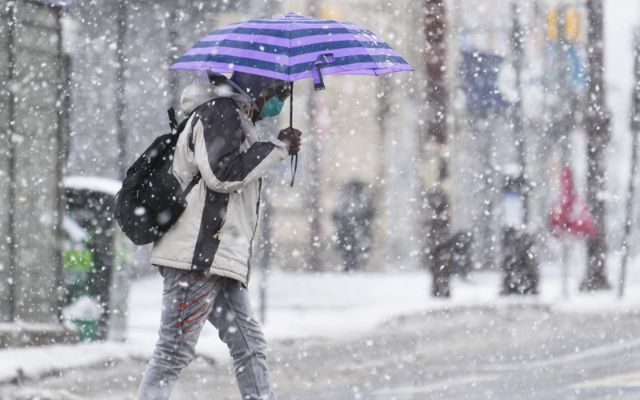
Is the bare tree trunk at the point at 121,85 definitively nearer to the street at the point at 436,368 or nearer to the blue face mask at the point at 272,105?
the street at the point at 436,368

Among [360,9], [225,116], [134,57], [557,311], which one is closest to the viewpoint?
[225,116]

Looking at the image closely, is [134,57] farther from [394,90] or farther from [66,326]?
[66,326]

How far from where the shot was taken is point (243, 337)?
5.19 m

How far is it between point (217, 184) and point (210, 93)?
1.40ft

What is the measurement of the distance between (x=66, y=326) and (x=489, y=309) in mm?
7745

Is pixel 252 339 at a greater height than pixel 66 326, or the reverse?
pixel 252 339

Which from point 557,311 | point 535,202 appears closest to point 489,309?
point 557,311

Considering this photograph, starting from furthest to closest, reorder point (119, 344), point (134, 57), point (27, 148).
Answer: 1. point (134, 57)
2. point (119, 344)
3. point (27, 148)

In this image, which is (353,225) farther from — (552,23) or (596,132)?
(596,132)

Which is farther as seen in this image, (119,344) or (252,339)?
(119,344)

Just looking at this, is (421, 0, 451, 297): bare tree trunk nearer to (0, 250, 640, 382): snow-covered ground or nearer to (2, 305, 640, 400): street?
(0, 250, 640, 382): snow-covered ground

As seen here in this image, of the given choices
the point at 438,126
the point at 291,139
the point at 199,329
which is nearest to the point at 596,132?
the point at 438,126

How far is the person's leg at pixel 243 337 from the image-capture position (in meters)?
5.19

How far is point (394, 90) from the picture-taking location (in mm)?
30188
